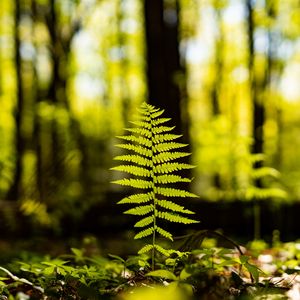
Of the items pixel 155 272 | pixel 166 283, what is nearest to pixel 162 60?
pixel 166 283

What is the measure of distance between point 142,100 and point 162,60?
11078mm

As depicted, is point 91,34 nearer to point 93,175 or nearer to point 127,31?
point 127,31

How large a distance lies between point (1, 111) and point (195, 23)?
383 inches

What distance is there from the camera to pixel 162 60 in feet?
25.2

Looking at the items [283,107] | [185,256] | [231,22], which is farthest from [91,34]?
[185,256]

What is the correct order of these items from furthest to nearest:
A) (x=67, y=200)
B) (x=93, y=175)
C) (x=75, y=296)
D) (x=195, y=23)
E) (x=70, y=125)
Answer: (x=195, y=23) → (x=93, y=175) → (x=70, y=125) → (x=67, y=200) → (x=75, y=296)

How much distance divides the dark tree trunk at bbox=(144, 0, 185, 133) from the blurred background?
0.02 metres

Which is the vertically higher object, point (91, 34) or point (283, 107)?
point (91, 34)

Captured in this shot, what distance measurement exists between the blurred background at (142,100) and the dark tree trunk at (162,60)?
18mm

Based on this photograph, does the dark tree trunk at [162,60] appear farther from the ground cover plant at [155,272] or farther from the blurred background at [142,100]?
the ground cover plant at [155,272]

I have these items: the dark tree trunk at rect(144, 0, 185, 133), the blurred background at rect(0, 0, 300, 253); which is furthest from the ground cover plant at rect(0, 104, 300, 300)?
the dark tree trunk at rect(144, 0, 185, 133)

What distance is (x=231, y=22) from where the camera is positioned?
21.6 m

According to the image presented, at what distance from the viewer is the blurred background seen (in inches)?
316

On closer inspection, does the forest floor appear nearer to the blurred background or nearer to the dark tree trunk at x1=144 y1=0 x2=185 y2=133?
the blurred background
